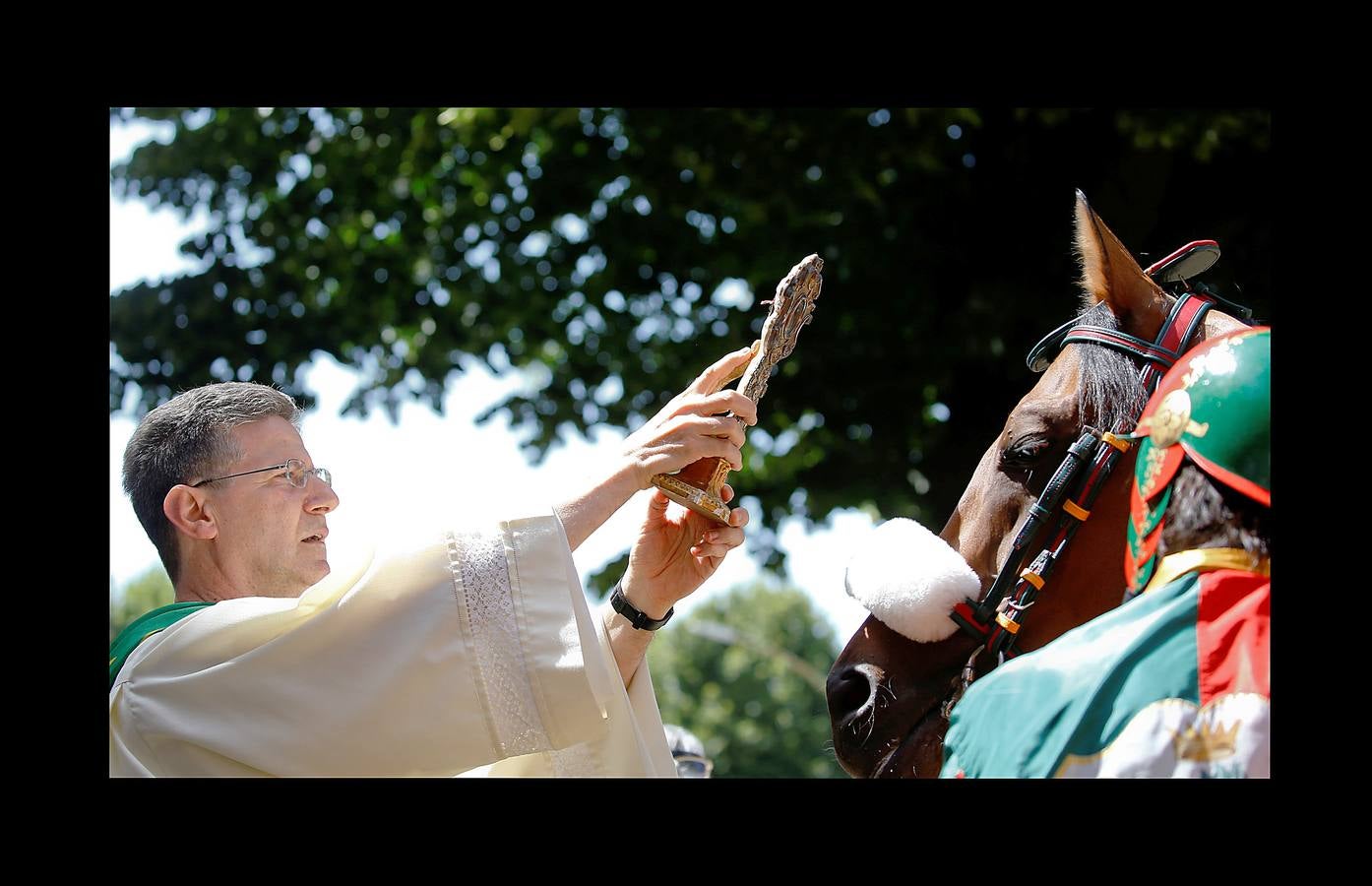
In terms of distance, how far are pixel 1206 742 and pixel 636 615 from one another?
5.41 feet

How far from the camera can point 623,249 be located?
24.3 feet

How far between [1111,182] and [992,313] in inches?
34.2

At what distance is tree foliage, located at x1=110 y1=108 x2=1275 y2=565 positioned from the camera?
6.62 m

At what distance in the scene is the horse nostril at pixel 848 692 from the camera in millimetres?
2908

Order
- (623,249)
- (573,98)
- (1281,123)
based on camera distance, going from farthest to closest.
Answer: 1. (623,249)
2. (573,98)
3. (1281,123)

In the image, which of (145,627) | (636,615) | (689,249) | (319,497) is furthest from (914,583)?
(689,249)

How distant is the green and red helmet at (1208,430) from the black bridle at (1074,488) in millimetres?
461

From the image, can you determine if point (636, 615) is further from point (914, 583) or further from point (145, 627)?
point (145, 627)

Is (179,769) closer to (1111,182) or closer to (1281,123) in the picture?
(1281,123)

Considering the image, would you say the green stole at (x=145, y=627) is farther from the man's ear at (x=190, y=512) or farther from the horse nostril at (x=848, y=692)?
the horse nostril at (x=848, y=692)

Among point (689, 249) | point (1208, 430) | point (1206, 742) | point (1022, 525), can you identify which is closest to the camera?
point (1206, 742)

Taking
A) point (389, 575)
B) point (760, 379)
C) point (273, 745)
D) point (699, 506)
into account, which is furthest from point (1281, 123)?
point (273, 745)

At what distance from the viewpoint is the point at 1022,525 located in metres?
2.77

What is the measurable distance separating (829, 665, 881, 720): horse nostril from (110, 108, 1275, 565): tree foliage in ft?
12.8
